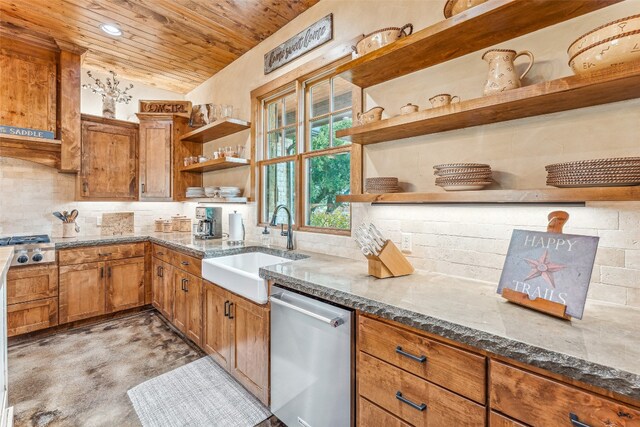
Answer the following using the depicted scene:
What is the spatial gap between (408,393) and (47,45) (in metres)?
4.34

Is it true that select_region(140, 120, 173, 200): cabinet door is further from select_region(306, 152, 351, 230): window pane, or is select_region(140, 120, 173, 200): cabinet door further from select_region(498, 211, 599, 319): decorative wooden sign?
select_region(498, 211, 599, 319): decorative wooden sign

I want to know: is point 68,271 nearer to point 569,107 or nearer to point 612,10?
point 569,107

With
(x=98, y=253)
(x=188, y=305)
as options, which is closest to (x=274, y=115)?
(x=188, y=305)

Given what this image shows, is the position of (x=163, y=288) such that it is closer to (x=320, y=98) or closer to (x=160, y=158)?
Answer: (x=160, y=158)

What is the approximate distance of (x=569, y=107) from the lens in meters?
1.31

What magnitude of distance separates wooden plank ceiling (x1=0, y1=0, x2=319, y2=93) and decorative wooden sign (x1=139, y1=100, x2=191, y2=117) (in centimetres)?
40

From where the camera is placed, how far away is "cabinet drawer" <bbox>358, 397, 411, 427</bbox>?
120cm

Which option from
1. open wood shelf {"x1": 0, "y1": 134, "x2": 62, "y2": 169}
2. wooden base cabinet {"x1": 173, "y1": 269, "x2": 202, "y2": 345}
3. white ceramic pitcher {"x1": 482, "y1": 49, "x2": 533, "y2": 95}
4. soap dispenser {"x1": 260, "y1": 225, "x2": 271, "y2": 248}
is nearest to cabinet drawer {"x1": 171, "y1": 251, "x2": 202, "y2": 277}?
wooden base cabinet {"x1": 173, "y1": 269, "x2": 202, "y2": 345}

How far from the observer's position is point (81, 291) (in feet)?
10.2

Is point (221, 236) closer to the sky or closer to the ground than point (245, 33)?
closer to the ground

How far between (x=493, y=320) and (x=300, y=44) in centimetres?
256

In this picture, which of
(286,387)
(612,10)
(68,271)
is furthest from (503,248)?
(68,271)

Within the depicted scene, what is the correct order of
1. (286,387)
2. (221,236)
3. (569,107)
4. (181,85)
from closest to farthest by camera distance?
(569,107), (286,387), (221,236), (181,85)

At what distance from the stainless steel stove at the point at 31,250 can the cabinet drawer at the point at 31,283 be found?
0.26ft
